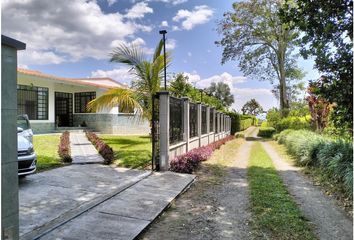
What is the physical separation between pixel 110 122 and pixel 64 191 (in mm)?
16143

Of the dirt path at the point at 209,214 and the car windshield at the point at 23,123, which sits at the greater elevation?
the car windshield at the point at 23,123

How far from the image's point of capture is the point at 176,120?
407 inches

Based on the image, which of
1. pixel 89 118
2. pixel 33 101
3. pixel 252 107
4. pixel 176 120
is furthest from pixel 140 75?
pixel 252 107

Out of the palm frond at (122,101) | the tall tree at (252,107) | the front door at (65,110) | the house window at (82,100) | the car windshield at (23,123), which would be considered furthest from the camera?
the tall tree at (252,107)

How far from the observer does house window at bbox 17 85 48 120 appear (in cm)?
1859

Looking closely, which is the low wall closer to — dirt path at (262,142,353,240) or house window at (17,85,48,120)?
house window at (17,85,48,120)

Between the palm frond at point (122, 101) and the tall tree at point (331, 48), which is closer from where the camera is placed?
the tall tree at point (331, 48)

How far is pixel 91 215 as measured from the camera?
15.0 ft

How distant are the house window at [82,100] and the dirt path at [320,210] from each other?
58.4ft

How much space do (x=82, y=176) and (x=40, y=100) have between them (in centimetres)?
1445

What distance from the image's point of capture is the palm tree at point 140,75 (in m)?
13.3

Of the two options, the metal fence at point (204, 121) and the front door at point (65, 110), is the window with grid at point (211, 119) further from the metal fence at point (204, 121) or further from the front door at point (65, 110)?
the front door at point (65, 110)

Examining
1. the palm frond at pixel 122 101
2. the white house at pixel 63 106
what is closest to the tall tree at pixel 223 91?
the white house at pixel 63 106

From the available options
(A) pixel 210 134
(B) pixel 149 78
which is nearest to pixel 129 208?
(B) pixel 149 78
